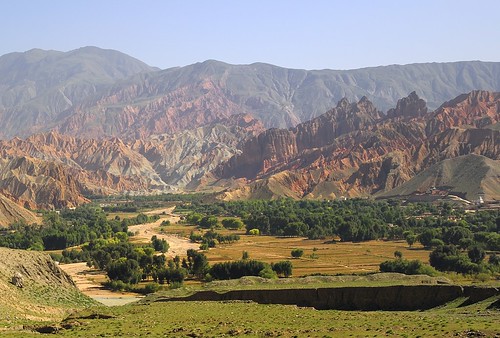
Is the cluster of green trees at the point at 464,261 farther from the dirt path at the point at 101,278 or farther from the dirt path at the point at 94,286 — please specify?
the dirt path at the point at 101,278

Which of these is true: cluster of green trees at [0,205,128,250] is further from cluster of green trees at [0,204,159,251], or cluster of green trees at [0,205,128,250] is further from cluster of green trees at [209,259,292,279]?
cluster of green trees at [209,259,292,279]

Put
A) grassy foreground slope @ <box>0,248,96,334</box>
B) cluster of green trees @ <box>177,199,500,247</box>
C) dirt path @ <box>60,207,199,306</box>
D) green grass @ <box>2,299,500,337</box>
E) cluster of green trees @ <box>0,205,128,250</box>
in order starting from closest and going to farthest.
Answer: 1. green grass @ <box>2,299,500,337</box>
2. grassy foreground slope @ <box>0,248,96,334</box>
3. dirt path @ <box>60,207,199,306</box>
4. cluster of green trees @ <box>177,199,500,247</box>
5. cluster of green trees @ <box>0,205,128,250</box>

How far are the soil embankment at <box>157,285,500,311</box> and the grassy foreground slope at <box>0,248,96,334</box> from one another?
39.9ft

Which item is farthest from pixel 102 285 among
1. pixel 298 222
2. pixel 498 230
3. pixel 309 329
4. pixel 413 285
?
pixel 498 230

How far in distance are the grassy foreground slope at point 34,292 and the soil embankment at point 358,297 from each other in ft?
39.9

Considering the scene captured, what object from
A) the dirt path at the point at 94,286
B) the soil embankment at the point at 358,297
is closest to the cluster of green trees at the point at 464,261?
the soil embankment at the point at 358,297

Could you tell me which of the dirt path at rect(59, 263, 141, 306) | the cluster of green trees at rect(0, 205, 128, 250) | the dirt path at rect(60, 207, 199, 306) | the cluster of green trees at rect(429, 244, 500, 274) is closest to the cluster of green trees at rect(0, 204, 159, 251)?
the cluster of green trees at rect(0, 205, 128, 250)

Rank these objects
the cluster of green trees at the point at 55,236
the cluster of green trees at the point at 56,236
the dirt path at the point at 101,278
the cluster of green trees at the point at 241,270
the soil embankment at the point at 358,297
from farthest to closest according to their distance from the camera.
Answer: the cluster of green trees at the point at 56,236 < the cluster of green trees at the point at 55,236 < the cluster of green trees at the point at 241,270 < the dirt path at the point at 101,278 < the soil embankment at the point at 358,297

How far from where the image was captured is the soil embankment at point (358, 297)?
6178cm

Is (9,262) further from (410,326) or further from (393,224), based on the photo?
(393,224)

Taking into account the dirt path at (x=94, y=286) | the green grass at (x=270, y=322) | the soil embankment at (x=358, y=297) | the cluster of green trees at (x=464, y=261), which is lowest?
the dirt path at (x=94, y=286)

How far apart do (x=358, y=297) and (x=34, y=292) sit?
102 feet

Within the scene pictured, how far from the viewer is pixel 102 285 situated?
102 metres

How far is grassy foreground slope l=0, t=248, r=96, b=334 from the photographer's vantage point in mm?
52891
